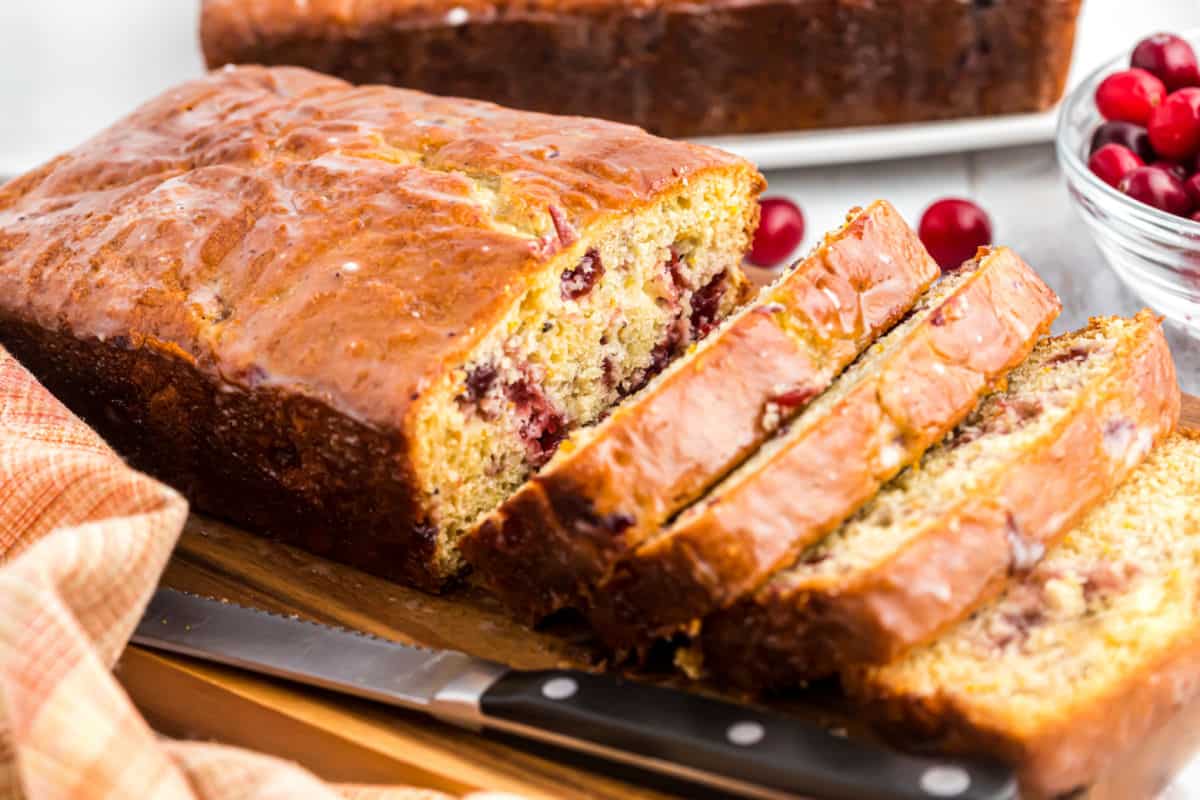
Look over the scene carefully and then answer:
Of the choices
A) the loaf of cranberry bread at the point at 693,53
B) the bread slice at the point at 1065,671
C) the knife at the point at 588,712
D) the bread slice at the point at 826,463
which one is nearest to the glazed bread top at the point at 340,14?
the loaf of cranberry bread at the point at 693,53

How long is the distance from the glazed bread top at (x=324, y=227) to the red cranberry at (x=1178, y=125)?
1.54 m

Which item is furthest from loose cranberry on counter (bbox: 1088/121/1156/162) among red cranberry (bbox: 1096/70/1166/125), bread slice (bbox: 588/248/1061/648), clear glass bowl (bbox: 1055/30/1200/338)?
bread slice (bbox: 588/248/1061/648)

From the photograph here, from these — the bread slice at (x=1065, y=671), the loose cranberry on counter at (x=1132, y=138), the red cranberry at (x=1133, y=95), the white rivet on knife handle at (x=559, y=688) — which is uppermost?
the red cranberry at (x=1133, y=95)

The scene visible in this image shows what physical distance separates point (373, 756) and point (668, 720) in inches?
26.8

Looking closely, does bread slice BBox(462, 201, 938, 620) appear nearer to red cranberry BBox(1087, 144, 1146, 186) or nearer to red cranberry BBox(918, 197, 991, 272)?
red cranberry BBox(1087, 144, 1146, 186)

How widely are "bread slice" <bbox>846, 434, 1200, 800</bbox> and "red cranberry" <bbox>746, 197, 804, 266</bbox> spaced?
2.36 metres

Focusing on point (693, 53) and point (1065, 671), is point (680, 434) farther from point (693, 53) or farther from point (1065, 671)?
point (693, 53)

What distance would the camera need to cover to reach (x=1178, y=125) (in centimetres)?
446

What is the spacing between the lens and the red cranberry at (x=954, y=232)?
201 inches

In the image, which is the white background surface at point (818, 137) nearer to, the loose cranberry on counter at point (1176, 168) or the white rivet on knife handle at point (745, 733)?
the loose cranberry on counter at point (1176, 168)

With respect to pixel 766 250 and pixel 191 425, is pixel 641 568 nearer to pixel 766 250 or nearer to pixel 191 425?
pixel 191 425

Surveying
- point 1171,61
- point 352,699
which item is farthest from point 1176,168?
point 352,699

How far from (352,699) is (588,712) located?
2.06 ft

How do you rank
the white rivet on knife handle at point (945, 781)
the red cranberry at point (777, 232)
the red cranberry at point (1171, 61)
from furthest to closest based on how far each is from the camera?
the red cranberry at point (777, 232)
the red cranberry at point (1171, 61)
the white rivet on knife handle at point (945, 781)
